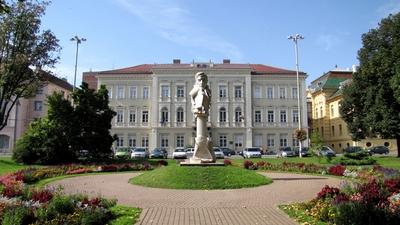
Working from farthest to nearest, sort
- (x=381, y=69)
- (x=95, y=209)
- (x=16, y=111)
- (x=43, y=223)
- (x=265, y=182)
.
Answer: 1. (x=16, y=111)
2. (x=381, y=69)
3. (x=265, y=182)
4. (x=95, y=209)
5. (x=43, y=223)

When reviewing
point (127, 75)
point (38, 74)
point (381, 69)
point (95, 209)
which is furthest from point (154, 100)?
point (95, 209)

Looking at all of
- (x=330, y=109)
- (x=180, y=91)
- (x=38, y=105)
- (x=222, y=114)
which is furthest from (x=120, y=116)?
(x=330, y=109)

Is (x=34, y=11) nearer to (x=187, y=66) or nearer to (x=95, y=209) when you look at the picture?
(x=95, y=209)

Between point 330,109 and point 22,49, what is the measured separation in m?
54.9

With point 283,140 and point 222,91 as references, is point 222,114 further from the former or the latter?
point 283,140

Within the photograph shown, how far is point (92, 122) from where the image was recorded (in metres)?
35.8

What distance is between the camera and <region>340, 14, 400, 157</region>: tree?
38.2m

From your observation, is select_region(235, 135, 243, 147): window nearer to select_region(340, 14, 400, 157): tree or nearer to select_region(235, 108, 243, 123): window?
select_region(235, 108, 243, 123): window

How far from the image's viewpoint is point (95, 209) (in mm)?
9820

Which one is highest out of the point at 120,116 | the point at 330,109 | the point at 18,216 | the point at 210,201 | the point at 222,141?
the point at 330,109

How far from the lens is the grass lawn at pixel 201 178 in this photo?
17.2 metres

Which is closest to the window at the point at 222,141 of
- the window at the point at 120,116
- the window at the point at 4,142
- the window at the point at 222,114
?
the window at the point at 222,114

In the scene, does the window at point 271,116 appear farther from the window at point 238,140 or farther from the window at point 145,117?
the window at point 145,117

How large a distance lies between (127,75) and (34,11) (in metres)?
34.7
